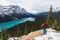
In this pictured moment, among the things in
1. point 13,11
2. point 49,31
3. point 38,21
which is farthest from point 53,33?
point 13,11

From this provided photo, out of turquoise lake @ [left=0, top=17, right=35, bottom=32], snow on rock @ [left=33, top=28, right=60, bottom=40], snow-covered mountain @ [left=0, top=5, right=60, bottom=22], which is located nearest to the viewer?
snow on rock @ [left=33, top=28, right=60, bottom=40]

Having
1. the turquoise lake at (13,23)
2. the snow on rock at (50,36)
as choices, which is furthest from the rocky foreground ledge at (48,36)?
the turquoise lake at (13,23)

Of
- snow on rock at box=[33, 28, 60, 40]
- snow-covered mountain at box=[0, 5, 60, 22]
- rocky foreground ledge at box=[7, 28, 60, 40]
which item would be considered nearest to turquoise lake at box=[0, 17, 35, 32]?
snow-covered mountain at box=[0, 5, 60, 22]

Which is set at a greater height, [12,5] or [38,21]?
[12,5]

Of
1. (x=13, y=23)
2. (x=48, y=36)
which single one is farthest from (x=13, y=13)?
(x=48, y=36)

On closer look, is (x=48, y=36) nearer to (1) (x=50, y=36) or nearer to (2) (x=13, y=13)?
(1) (x=50, y=36)

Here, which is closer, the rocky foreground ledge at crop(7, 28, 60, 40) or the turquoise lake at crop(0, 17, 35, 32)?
the rocky foreground ledge at crop(7, 28, 60, 40)

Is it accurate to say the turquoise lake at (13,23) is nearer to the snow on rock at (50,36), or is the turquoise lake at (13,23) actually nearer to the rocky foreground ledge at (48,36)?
the rocky foreground ledge at (48,36)

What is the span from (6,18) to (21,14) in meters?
0.91

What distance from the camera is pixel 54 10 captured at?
12.1 m

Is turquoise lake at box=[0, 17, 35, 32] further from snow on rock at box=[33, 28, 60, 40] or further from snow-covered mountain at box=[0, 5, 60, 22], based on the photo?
snow on rock at box=[33, 28, 60, 40]

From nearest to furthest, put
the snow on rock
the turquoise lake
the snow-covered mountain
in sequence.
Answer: the snow on rock, the turquoise lake, the snow-covered mountain

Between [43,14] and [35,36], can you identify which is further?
[43,14]

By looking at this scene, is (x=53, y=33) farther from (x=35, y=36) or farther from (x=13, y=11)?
(x=13, y=11)
